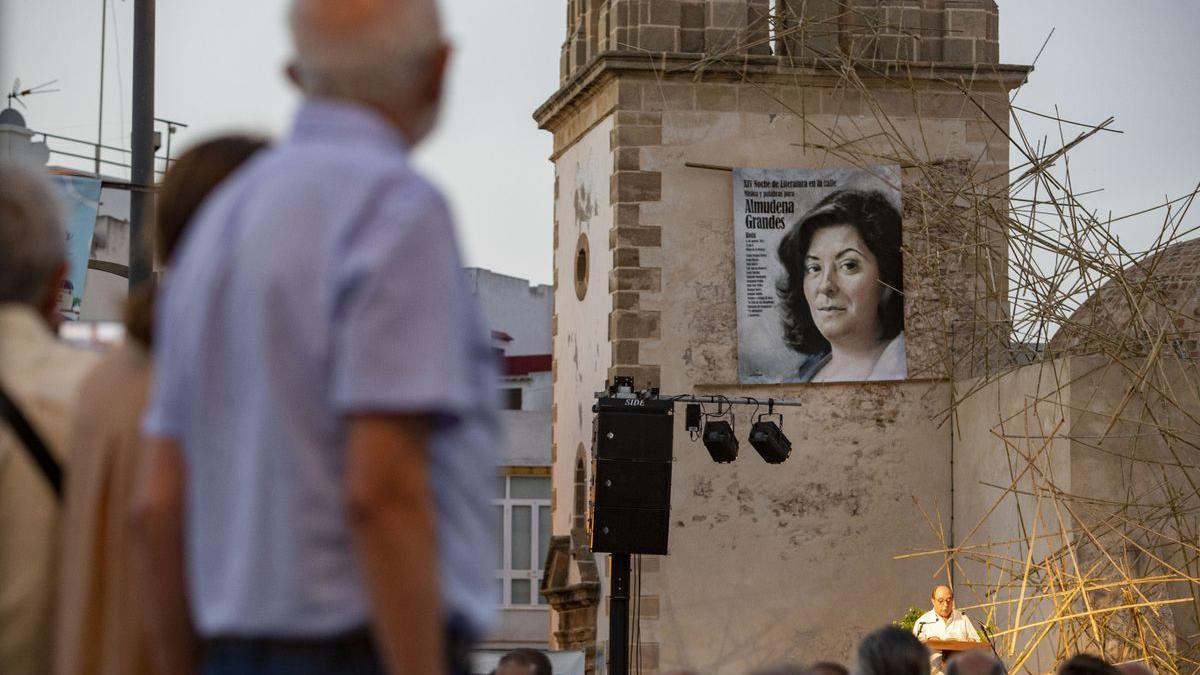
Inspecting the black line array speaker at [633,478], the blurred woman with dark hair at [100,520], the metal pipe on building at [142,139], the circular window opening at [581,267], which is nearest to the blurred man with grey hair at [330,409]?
the blurred woman with dark hair at [100,520]

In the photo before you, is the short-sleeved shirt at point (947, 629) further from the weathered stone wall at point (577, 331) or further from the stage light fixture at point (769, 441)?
the weathered stone wall at point (577, 331)

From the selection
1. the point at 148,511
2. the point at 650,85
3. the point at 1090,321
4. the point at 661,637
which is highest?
the point at 650,85

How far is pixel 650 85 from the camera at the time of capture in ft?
58.1

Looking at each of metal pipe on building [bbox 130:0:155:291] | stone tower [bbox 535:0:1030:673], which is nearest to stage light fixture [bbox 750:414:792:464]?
stone tower [bbox 535:0:1030:673]

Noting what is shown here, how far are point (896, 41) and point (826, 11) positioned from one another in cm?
78

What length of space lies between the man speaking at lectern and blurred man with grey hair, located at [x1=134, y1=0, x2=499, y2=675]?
1114 centimetres

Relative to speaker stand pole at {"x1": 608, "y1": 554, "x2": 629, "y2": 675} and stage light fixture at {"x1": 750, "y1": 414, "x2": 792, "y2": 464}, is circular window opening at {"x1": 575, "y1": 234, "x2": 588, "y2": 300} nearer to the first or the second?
stage light fixture at {"x1": 750, "y1": 414, "x2": 792, "y2": 464}

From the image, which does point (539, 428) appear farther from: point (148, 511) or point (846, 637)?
point (148, 511)

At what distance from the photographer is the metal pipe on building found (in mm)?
8109

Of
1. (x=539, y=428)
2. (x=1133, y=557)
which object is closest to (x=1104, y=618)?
(x=1133, y=557)

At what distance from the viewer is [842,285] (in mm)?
17344

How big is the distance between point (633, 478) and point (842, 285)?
4.00m

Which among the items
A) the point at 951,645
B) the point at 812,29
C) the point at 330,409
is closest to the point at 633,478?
the point at 951,645

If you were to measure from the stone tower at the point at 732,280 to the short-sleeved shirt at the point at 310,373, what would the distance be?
15.1 m
